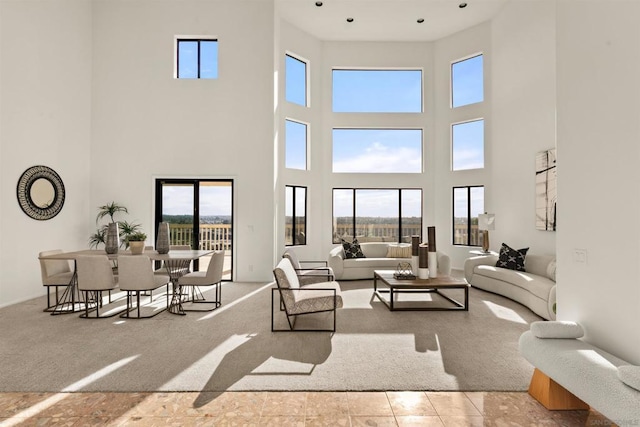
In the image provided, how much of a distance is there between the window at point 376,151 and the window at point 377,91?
0.60 m

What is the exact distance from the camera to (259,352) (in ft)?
11.4

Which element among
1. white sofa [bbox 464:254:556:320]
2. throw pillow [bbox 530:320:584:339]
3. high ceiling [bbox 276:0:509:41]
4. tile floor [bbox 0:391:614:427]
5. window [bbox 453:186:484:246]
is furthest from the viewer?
window [bbox 453:186:484:246]

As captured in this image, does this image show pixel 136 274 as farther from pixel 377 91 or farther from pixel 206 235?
pixel 377 91

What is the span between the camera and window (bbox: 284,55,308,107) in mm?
8461

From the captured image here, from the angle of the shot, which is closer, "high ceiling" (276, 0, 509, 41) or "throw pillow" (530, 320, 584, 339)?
"throw pillow" (530, 320, 584, 339)

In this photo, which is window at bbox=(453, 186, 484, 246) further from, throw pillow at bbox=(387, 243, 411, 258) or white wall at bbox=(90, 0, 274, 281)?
white wall at bbox=(90, 0, 274, 281)

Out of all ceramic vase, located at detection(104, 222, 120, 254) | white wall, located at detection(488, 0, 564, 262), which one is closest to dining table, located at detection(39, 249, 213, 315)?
ceramic vase, located at detection(104, 222, 120, 254)

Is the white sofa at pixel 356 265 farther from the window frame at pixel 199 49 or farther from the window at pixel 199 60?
the window at pixel 199 60

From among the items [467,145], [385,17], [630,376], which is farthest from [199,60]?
[630,376]

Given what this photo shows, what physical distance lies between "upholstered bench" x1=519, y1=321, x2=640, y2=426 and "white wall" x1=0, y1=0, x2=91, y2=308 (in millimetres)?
6896

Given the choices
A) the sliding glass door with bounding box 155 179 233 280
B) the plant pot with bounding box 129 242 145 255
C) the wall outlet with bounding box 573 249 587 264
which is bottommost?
the plant pot with bounding box 129 242 145 255

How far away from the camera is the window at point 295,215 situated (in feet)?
27.9

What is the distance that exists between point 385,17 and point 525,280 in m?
6.35

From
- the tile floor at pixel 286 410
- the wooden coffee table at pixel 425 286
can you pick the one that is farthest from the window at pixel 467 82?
the tile floor at pixel 286 410
